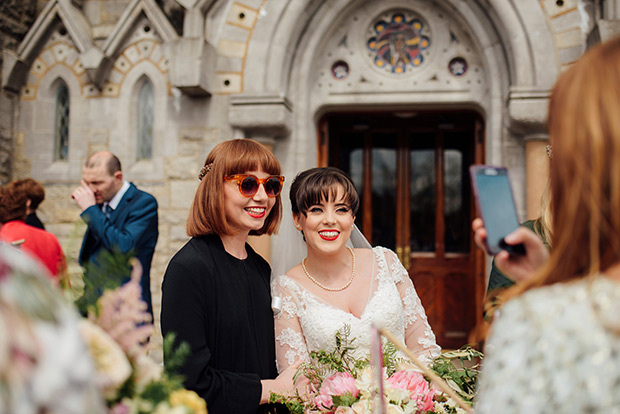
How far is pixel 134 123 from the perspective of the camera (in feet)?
19.6

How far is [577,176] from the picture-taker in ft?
2.97

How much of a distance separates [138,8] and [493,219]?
5586 mm

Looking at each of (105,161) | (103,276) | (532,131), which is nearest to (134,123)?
(105,161)

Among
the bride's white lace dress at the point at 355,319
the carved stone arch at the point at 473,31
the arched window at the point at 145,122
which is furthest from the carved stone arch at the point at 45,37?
the bride's white lace dress at the point at 355,319

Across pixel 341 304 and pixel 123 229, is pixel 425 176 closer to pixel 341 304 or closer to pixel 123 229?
pixel 123 229

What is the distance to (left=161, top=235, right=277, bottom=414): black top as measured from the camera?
1862 millimetres

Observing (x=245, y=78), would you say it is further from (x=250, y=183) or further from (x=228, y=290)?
(x=228, y=290)

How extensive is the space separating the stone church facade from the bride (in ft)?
9.85

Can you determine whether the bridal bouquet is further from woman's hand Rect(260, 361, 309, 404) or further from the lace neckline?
the lace neckline

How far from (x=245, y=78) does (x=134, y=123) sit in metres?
1.38

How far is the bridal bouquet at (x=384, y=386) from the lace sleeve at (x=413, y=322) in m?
0.39

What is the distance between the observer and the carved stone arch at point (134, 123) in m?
5.78

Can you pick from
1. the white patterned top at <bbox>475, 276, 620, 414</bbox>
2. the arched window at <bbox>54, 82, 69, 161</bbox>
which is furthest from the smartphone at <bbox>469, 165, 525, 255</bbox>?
the arched window at <bbox>54, 82, 69, 161</bbox>

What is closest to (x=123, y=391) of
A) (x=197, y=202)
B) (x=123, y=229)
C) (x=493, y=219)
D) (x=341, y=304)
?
(x=493, y=219)
